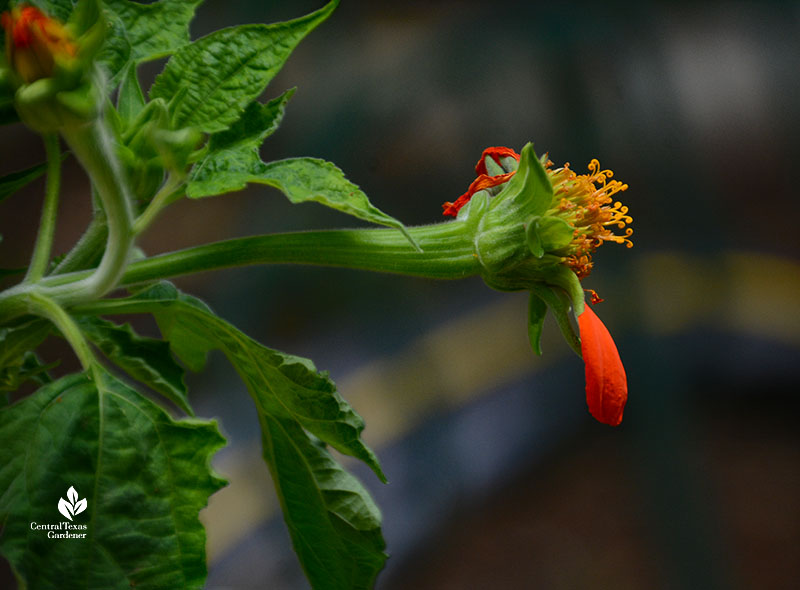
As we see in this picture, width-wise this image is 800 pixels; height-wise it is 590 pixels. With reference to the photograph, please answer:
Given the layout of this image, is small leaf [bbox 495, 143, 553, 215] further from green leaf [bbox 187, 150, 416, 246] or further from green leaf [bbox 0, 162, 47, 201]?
green leaf [bbox 0, 162, 47, 201]

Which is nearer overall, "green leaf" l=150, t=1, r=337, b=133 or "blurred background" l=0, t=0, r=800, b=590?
"green leaf" l=150, t=1, r=337, b=133

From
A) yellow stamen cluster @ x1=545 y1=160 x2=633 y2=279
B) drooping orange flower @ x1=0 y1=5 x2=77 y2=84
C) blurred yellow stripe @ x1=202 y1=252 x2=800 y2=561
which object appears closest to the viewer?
drooping orange flower @ x1=0 y1=5 x2=77 y2=84

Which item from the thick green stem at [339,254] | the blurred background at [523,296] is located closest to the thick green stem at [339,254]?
the thick green stem at [339,254]

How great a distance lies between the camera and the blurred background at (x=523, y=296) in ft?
3.38

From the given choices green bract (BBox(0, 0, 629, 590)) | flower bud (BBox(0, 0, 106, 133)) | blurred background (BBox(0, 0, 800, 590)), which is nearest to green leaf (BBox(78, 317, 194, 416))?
green bract (BBox(0, 0, 629, 590))

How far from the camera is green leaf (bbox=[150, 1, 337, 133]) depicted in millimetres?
229

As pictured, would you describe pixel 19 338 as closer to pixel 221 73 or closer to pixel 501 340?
pixel 221 73

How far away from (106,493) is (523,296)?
1.07m

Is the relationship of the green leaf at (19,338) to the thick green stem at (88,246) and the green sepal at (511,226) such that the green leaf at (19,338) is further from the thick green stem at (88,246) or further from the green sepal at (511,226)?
the green sepal at (511,226)

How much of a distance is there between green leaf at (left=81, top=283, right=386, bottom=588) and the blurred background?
0.73 meters

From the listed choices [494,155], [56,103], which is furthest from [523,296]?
[56,103]

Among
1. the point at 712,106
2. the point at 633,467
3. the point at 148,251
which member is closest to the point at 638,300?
the point at 633,467

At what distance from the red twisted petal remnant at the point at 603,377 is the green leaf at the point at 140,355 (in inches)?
5.4

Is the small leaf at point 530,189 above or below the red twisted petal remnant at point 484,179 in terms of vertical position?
below
